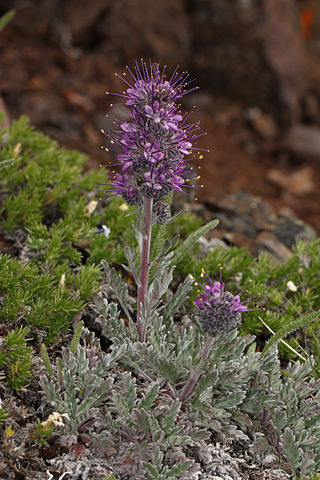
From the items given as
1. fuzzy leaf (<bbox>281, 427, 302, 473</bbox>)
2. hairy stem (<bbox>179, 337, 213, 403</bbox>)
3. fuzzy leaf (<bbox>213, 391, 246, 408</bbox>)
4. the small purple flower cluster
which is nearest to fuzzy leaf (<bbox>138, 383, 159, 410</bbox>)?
hairy stem (<bbox>179, 337, 213, 403</bbox>)

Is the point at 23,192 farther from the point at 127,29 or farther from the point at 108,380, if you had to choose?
the point at 127,29

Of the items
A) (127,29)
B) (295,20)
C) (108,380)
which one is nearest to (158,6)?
(127,29)

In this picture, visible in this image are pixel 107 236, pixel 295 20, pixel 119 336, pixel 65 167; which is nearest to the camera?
pixel 119 336

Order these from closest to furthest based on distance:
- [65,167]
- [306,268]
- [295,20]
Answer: [306,268]
[65,167]
[295,20]

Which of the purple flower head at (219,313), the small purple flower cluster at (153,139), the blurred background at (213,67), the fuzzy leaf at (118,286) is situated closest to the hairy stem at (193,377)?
the purple flower head at (219,313)

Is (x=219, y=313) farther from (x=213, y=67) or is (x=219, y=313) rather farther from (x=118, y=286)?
(x=213, y=67)

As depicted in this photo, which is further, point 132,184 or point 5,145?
point 5,145

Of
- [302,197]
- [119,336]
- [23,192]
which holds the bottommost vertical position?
[302,197]
